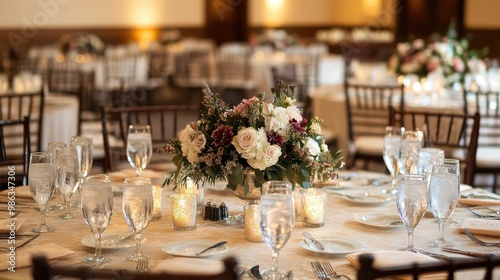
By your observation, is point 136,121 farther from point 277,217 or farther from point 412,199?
point 277,217

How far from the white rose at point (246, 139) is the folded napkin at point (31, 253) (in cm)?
58

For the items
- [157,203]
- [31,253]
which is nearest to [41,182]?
[31,253]

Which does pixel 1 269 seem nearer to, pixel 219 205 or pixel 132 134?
pixel 219 205

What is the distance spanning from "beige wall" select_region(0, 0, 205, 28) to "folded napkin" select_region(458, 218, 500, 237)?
11.9 m

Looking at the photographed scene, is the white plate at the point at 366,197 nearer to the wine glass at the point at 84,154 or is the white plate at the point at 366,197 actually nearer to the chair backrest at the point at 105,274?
the wine glass at the point at 84,154

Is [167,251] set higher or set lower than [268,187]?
lower

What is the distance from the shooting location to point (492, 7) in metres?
11.6

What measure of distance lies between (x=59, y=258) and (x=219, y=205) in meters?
0.63

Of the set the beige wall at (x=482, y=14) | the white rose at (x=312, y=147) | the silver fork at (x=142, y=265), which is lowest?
the silver fork at (x=142, y=265)

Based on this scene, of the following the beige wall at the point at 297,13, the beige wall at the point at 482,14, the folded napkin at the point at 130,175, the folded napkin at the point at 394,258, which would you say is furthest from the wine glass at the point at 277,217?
the beige wall at the point at 297,13

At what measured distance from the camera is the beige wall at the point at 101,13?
43.5 ft

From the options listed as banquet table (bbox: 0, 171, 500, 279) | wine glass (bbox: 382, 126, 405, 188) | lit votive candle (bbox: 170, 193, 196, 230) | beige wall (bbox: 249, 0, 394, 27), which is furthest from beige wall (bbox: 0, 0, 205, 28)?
lit votive candle (bbox: 170, 193, 196, 230)

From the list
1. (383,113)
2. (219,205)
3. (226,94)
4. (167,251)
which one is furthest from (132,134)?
(226,94)

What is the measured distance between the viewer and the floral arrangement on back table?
237 centimetres
